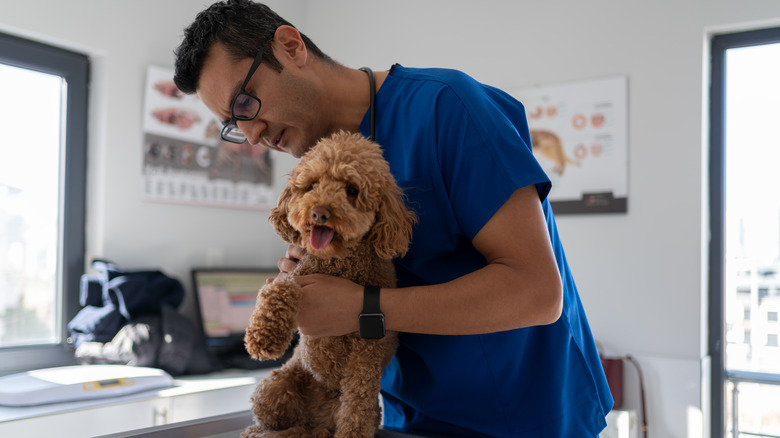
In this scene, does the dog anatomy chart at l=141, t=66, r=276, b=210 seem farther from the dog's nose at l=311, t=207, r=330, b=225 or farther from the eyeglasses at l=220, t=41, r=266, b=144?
the dog's nose at l=311, t=207, r=330, b=225

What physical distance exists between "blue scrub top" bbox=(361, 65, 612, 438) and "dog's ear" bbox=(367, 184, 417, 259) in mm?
64

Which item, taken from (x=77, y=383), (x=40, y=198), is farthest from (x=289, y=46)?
(x=40, y=198)

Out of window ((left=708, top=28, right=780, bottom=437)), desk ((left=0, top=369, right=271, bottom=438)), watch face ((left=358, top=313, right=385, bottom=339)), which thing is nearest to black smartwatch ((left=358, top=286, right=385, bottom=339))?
watch face ((left=358, top=313, right=385, bottom=339))

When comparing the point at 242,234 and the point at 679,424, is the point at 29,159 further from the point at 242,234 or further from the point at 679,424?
the point at 679,424

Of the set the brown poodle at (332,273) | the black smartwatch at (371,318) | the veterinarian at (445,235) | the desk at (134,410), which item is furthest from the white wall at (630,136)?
the black smartwatch at (371,318)

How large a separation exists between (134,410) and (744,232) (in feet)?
8.46

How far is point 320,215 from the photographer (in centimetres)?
78

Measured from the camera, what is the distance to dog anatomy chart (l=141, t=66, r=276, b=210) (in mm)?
2818

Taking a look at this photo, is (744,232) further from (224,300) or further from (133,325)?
(133,325)

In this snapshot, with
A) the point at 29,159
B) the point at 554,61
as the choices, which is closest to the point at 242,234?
the point at 29,159

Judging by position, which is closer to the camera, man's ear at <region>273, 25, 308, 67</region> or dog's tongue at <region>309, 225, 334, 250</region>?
dog's tongue at <region>309, 225, 334, 250</region>

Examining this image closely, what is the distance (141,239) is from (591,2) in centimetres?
237

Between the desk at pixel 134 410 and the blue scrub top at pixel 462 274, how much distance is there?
994 millimetres

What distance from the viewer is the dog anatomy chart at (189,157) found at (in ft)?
9.25
